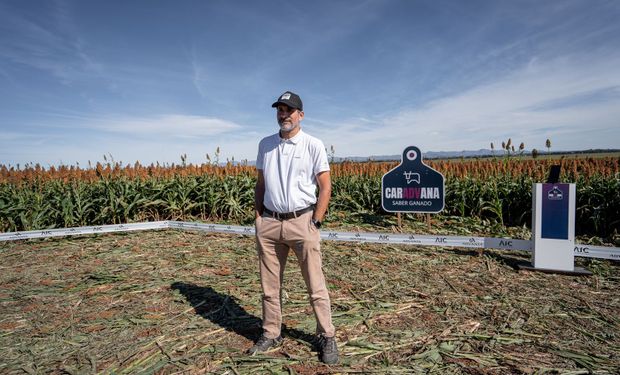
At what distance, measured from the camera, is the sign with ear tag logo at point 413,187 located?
23.5ft

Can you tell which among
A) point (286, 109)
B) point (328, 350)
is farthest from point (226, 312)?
point (286, 109)

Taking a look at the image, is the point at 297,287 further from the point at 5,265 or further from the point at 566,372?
the point at 5,265

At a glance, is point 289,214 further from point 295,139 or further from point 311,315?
point 311,315

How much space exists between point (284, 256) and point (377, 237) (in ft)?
12.3

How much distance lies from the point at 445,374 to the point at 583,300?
2.62m

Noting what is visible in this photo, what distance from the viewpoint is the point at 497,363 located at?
2.92 meters

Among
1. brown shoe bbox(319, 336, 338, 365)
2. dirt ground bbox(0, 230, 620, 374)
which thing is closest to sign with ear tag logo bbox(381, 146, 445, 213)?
dirt ground bbox(0, 230, 620, 374)

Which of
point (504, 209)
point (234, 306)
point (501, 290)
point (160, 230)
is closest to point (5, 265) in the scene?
point (160, 230)

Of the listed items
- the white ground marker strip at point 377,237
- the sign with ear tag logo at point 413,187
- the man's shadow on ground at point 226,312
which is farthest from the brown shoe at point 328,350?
the sign with ear tag logo at point 413,187

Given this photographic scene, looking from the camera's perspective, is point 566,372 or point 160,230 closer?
point 566,372

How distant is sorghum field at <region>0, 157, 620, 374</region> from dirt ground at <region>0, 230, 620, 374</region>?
0.8 inches

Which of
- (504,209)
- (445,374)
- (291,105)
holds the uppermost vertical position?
(291,105)

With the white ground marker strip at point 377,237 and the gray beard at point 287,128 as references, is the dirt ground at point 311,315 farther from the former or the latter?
the gray beard at point 287,128

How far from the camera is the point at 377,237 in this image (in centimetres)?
664
